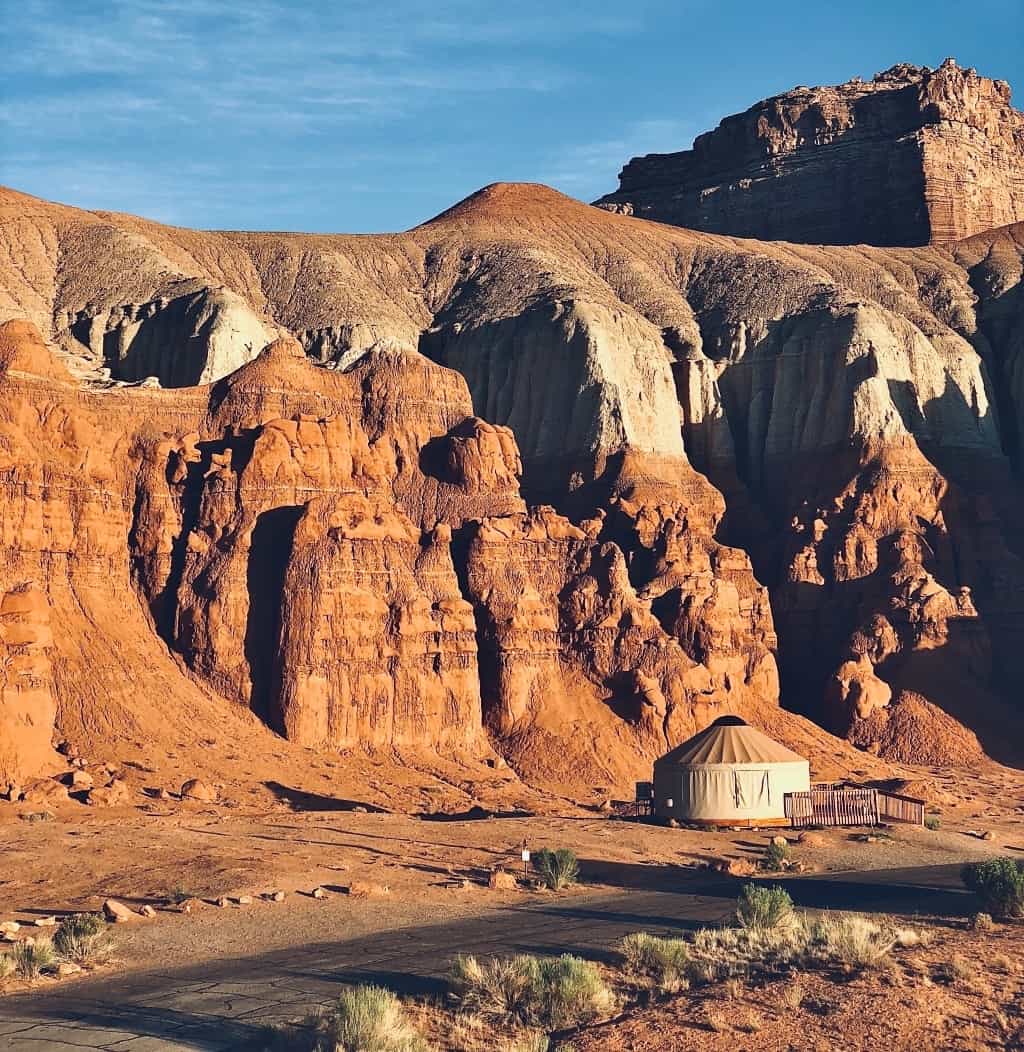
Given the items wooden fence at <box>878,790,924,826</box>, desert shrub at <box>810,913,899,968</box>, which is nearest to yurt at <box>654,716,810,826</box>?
wooden fence at <box>878,790,924,826</box>

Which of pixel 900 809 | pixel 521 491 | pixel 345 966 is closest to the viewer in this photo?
pixel 345 966

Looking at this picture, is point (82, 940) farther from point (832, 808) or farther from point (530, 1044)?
point (832, 808)

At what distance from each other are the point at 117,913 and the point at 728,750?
26.4 metres

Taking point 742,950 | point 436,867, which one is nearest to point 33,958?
point 742,950

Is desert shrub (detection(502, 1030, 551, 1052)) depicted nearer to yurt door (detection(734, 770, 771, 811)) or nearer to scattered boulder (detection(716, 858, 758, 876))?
scattered boulder (detection(716, 858, 758, 876))

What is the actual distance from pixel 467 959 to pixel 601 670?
1892 inches

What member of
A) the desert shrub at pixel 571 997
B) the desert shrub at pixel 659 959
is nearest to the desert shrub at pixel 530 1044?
the desert shrub at pixel 571 997

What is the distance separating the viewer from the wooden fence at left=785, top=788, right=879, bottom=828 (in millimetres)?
65500

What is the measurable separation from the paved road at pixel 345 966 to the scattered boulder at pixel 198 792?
54.8 feet

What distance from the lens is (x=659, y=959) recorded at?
35.7m

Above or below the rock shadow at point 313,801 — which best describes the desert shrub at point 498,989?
below

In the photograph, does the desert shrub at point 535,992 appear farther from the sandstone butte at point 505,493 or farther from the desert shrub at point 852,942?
the sandstone butte at point 505,493

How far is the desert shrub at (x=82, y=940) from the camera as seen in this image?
3941 cm

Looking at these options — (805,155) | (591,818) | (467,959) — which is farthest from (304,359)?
(805,155)
